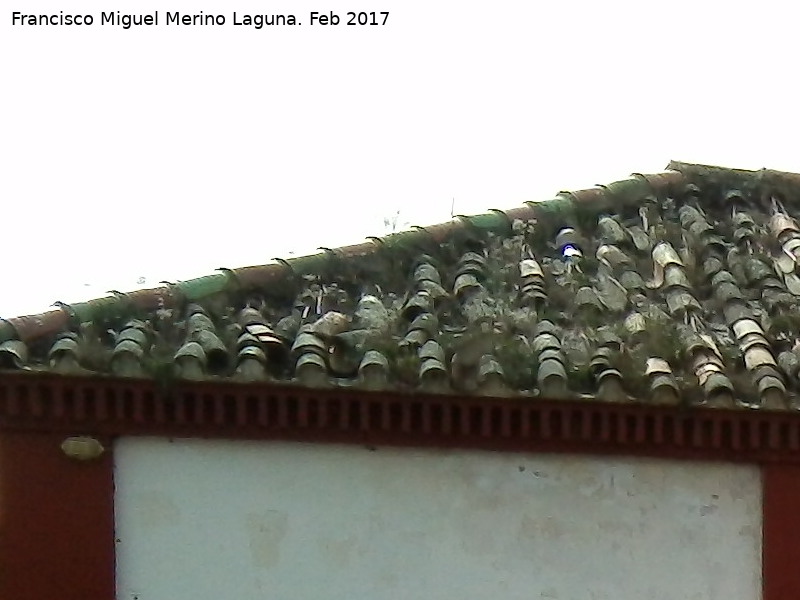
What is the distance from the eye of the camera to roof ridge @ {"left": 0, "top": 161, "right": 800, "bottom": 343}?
13.5ft

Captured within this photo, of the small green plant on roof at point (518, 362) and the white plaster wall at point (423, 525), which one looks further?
the white plaster wall at point (423, 525)

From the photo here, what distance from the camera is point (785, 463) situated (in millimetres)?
4086

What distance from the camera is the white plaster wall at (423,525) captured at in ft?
13.6

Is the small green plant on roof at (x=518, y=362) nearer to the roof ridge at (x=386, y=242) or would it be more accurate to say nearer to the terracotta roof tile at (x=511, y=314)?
the terracotta roof tile at (x=511, y=314)

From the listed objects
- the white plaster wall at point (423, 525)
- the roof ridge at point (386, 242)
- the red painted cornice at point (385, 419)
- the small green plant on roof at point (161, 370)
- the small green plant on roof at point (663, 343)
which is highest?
A: the roof ridge at point (386, 242)

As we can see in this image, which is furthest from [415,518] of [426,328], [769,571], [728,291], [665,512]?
[728,291]

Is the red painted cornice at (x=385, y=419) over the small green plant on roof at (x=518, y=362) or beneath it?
beneath

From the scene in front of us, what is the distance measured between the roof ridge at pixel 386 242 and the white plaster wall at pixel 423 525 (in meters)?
0.67

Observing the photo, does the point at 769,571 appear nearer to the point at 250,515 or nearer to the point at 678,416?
the point at 678,416

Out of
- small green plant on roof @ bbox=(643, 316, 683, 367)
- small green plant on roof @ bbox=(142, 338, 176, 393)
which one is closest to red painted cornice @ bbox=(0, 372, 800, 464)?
small green plant on roof @ bbox=(142, 338, 176, 393)

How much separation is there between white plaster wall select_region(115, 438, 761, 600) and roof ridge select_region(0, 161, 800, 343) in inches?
26.6

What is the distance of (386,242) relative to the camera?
4.94 meters

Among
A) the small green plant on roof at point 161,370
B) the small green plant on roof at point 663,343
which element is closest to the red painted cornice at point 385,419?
the small green plant on roof at point 161,370

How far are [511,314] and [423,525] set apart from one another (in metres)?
1.09
